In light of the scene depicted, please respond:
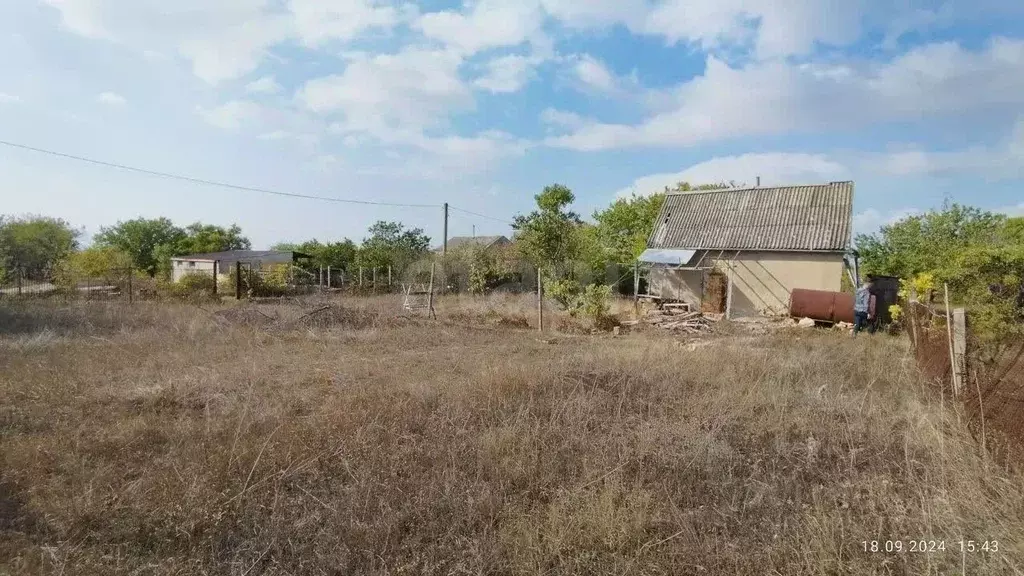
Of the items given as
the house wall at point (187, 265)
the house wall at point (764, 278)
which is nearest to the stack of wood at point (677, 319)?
the house wall at point (764, 278)

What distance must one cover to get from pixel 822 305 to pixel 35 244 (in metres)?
37.6

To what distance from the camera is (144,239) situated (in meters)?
46.4

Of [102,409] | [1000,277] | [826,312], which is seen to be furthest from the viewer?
[826,312]

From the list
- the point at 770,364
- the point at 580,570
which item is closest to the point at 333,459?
the point at 580,570

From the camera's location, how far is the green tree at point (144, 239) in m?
45.0

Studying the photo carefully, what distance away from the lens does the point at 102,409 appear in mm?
6000

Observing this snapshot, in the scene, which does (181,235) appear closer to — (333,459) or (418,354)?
(418,354)

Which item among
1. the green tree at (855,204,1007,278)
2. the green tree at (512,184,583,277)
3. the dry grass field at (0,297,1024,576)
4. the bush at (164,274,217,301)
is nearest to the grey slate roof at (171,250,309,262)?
the bush at (164,274,217,301)

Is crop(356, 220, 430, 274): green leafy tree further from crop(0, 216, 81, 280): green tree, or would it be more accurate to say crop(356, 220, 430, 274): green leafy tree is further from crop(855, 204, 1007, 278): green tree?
crop(855, 204, 1007, 278): green tree

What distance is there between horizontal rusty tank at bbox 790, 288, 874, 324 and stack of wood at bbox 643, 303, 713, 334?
2.59m

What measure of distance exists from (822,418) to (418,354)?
22.0 ft

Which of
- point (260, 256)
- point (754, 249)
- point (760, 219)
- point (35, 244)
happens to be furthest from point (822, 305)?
point (35, 244)

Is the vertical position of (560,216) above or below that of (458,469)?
above

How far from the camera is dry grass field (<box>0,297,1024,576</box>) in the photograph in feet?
10.6
